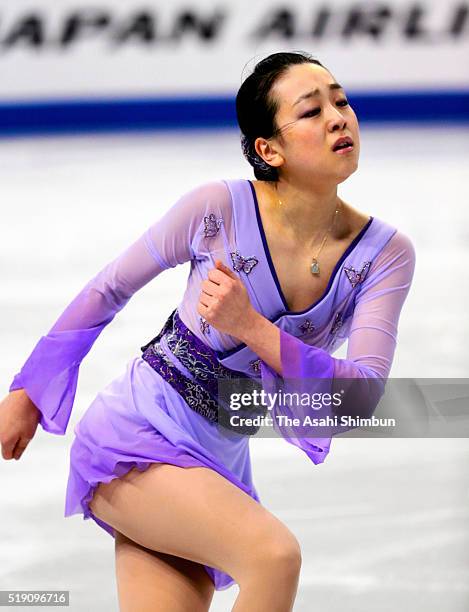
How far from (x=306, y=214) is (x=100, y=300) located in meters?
0.42

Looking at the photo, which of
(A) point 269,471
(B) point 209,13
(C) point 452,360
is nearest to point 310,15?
(B) point 209,13

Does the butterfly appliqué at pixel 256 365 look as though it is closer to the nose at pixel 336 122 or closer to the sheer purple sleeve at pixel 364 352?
the sheer purple sleeve at pixel 364 352

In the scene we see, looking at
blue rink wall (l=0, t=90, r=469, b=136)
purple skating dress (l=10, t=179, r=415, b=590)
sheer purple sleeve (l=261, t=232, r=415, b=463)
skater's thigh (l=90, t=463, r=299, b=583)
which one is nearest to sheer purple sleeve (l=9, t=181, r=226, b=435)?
purple skating dress (l=10, t=179, r=415, b=590)

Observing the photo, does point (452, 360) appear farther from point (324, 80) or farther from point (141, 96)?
point (141, 96)

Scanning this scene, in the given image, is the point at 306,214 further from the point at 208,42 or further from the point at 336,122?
the point at 208,42

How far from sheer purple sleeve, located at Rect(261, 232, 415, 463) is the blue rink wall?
270 inches

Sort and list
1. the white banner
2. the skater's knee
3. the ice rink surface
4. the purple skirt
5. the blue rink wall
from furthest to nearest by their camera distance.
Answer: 1. the blue rink wall
2. the white banner
3. the ice rink surface
4. the purple skirt
5. the skater's knee

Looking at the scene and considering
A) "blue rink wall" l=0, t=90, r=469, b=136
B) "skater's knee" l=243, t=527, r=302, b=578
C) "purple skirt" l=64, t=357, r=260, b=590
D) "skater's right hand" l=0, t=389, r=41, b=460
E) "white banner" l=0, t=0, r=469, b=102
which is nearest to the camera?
"skater's knee" l=243, t=527, r=302, b=578

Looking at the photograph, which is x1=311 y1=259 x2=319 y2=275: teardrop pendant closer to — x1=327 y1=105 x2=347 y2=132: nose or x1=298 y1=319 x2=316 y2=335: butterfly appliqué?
x1=298 y1=319 x2=316 y2=335: butterfly appliqué

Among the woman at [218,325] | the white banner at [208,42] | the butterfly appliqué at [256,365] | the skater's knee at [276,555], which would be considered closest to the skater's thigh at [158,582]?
the woman at [218,325]

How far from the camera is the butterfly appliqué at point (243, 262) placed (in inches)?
82.5

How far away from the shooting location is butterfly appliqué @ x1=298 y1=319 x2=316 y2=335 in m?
2.11

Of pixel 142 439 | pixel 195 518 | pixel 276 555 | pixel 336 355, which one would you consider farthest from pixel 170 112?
pixel 276 555

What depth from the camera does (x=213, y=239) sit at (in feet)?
6.95
